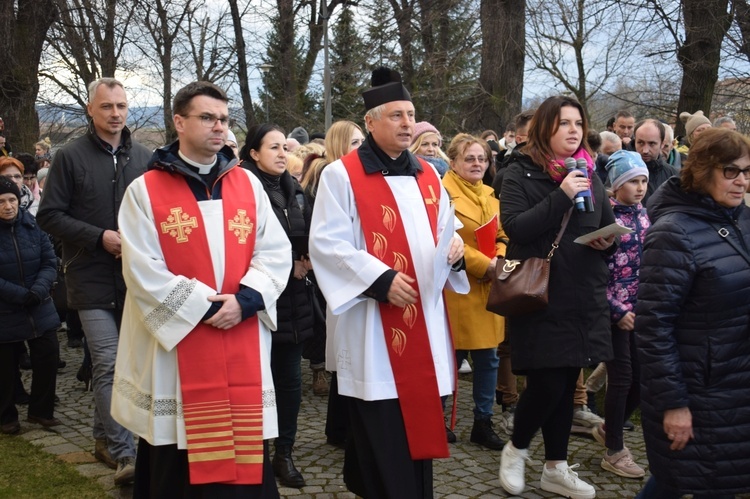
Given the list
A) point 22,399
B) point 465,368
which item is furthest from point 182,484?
point 465,368

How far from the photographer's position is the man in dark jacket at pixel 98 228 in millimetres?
4547

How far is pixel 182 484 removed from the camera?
3.56m

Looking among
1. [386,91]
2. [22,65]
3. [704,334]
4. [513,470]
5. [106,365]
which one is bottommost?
[513,470]

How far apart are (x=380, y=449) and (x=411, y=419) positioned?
0.20m

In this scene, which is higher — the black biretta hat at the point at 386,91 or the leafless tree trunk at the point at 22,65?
the leafless tree trunk at the point at 22,65

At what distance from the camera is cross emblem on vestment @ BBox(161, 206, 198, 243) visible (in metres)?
3.49

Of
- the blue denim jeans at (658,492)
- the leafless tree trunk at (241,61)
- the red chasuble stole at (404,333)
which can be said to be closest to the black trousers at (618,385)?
the blue denim jeans at (658,492)

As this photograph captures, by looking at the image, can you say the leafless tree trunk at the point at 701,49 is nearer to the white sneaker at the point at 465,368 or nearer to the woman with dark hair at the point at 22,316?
the white sneaker at the point at 465,368

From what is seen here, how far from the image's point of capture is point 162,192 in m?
3.55

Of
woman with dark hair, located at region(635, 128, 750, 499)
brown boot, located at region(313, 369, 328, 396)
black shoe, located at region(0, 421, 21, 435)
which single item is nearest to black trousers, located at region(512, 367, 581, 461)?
woman with dark hair, located at region(635, 128, 750, 499)

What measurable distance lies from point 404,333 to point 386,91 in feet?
3.90

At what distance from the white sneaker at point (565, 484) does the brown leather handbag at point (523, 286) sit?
0.96 metres

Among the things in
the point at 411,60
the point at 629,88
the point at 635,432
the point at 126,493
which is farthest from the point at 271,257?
the point at 629,88

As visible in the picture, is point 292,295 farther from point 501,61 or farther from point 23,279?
point 501,61
